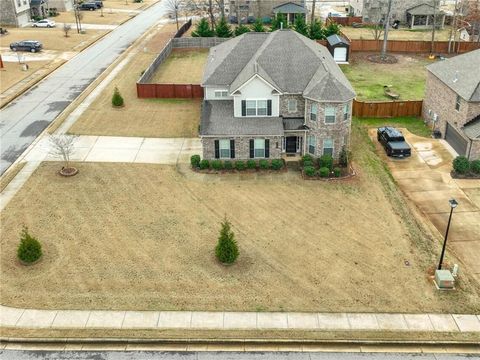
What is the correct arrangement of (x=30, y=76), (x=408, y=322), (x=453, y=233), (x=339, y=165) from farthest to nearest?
(x=30, y=76) < (x=339, y=165) < (x=453, y=233) < (x=408, y=322)

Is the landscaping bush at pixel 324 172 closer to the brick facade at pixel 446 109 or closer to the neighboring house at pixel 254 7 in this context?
the brick facade at pixel 446 109

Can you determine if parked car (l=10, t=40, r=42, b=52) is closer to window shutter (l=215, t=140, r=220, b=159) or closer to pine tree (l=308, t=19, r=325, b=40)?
pine tree (l=308, t=19, r=325, b=40)

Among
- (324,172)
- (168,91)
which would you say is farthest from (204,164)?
(168,91)

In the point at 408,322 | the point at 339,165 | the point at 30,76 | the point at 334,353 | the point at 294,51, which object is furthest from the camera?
the point at 30,76

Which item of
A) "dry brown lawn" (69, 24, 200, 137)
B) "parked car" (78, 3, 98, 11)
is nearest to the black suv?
"parked car" (78, 3, 98, 11)

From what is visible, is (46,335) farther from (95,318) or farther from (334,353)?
(334,353)

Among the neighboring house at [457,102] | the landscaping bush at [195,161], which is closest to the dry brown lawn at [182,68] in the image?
the landscaping bush at [195,161]

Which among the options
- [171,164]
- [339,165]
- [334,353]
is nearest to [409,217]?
[339,165]
